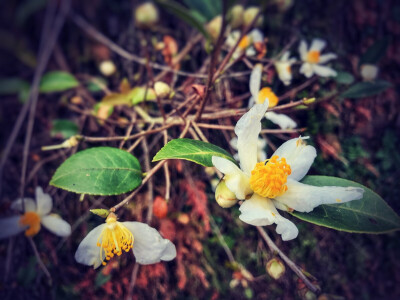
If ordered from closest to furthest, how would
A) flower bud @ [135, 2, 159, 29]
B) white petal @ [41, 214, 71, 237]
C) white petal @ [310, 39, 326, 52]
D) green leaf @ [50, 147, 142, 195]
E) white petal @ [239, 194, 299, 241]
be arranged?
1. white petal @ [239, 194, 299, 241]
2. green leaf @ [50, 147, 142, 195]
3. white petal @ [41, 214, 71, 237]
4. flower bud @ [135, 2, 159, 29]
5. white petal @ [310, 39, 326, 52]

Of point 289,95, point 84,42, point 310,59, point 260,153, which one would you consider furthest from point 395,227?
point 84,42

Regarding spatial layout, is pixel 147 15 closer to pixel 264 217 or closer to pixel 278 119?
pixel 278 119

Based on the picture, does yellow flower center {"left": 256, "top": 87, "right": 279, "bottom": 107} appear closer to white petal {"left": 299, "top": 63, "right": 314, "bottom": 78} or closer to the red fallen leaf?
white petal {"left": 299, "top": 63, "right": 314, "bottom": 78}

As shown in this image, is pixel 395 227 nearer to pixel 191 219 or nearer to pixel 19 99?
pixel 191 219

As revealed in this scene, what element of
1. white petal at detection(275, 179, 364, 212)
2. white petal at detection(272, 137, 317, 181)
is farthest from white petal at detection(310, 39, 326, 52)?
white petal at detection(275, 179, 364, 212)

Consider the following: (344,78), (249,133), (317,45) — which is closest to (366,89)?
(344,78)

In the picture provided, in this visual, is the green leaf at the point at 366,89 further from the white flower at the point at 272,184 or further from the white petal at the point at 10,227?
the white petal at the point at 10,227
